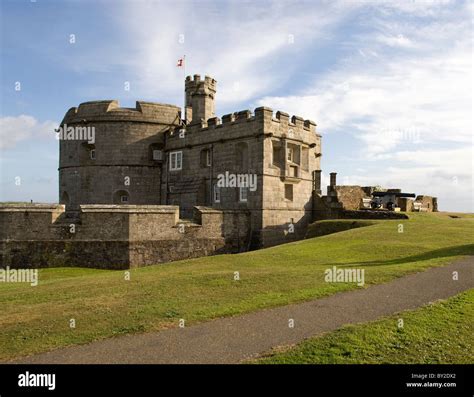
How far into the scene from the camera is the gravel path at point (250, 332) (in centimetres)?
664

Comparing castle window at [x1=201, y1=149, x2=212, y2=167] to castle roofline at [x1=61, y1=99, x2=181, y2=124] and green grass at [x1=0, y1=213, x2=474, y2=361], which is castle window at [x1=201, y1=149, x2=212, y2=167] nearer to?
castle roofline at [x1=61, y1=99, x2=181, y2=124]

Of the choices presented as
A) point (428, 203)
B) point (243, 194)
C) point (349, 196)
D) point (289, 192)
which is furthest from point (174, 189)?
point (428, 203)

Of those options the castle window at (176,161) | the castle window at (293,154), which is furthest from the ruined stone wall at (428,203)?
the castle window at (176,161)

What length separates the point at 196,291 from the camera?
1094 cm

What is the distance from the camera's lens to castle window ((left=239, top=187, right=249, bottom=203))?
27.4m

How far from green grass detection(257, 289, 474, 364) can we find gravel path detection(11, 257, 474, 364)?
43 cm

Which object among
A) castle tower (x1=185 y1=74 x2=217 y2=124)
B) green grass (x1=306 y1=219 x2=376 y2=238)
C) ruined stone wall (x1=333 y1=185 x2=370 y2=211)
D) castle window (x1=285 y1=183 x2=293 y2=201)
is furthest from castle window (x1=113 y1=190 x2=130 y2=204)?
ruined stone wall (x1=333 y1=185 x2=370 y2=211)

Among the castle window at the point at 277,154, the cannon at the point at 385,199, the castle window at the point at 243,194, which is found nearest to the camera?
the castle window at the point at 243,194

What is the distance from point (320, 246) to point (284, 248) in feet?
5.54

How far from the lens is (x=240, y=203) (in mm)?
27594

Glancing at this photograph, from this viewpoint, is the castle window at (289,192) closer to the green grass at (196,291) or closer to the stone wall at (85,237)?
the green grass at (196,291)

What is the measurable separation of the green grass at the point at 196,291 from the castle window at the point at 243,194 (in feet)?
27.7
